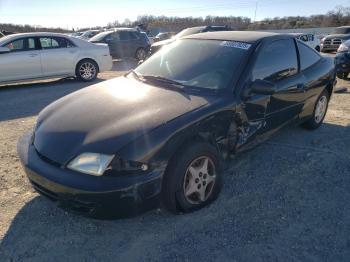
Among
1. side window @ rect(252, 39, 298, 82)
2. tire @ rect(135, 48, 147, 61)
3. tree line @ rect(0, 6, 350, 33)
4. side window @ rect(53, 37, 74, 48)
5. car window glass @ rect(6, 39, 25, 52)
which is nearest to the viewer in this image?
side window @ rect(252, 39, 298, 82)

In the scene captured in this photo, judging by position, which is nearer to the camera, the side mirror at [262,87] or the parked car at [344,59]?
the side mirror at [262,87]

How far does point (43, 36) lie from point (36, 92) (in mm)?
1723

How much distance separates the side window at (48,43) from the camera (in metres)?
9.66

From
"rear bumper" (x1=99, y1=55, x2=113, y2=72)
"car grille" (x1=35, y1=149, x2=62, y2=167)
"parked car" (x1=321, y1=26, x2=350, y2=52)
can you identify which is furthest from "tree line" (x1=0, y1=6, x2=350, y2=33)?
"car grille" (x1=35, y1=149, x2=62, y2=167)

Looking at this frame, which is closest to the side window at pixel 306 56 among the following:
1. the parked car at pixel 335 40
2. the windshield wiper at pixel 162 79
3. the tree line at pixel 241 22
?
the windshield wiper at pixel 162 79

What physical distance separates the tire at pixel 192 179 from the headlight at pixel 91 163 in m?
0.52

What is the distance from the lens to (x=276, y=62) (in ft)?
13.8

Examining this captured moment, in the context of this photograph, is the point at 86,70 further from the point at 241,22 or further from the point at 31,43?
the point at 241,22

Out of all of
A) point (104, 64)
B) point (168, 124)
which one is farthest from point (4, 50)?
point (168, 124)

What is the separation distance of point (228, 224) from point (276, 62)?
2098mm

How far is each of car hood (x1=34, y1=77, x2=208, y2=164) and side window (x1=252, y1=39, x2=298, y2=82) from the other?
94 cm

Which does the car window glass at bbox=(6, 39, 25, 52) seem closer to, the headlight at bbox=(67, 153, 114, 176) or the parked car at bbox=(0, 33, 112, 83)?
the parked car at bbox=(0, 33, 112, 83)

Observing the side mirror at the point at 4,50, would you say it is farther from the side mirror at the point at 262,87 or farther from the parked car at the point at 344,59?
the parked car at the point at 344,59

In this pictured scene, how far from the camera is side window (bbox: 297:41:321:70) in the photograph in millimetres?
4778
